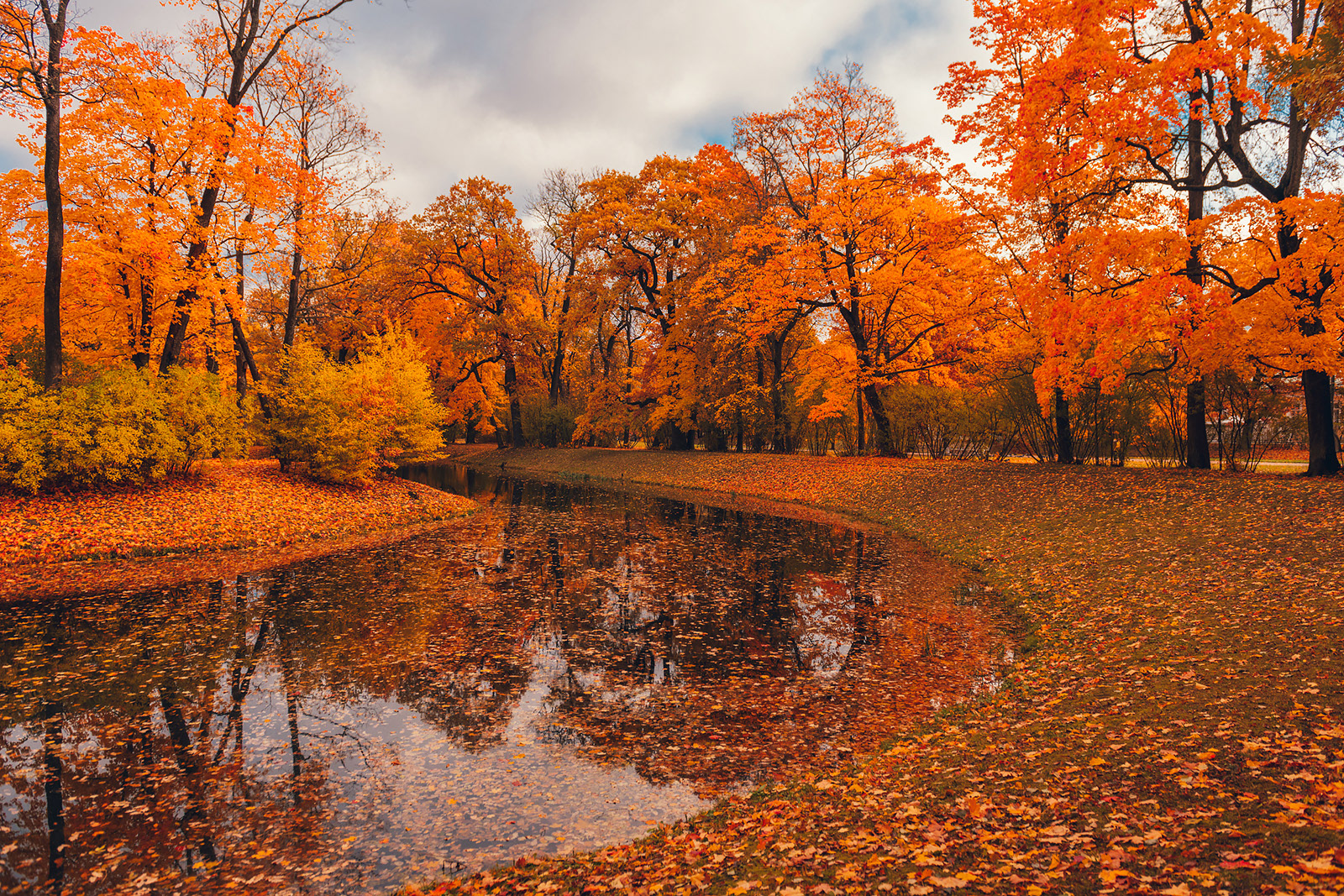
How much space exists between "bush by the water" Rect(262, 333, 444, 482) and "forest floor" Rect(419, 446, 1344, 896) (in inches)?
713

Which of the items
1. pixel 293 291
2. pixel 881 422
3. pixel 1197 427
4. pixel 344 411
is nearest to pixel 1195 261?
pixel 1197 427

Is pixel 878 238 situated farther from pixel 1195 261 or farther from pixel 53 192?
pixel 53 192

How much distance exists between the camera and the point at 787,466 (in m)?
28.0

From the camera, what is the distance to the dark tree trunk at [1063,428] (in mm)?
20938

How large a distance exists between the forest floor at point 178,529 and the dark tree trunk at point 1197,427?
2089 cm

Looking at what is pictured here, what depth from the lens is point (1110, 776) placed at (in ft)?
15.4

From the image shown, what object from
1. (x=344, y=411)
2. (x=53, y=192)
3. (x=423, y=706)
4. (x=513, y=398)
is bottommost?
(x=423, y=706)

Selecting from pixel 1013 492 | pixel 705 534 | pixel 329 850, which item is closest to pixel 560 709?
pixel 329 850

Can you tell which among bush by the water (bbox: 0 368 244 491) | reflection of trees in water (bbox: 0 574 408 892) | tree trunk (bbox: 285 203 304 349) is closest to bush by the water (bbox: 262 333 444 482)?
bush by the water (bbox: 0 368 244 491)

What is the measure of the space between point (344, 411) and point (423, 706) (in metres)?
16.0

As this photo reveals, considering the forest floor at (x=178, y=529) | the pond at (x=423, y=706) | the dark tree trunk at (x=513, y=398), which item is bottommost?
the pond at (x=423, y=706)

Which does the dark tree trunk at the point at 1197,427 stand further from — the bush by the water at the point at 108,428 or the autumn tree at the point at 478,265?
the autumn tree at the point at 478,265

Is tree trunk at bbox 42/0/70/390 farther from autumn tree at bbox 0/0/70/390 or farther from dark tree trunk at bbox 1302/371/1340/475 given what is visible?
dark tree trunk at bbox 1302/371/1340/475

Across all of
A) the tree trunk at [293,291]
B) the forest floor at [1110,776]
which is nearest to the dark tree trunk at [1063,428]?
the forest floor at [1110,776]
